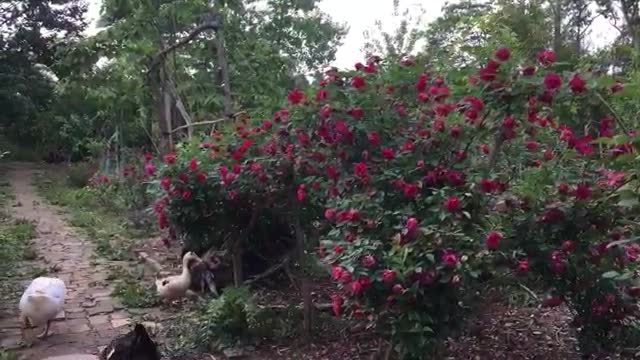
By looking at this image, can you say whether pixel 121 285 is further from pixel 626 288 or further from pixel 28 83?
pixel 28 83

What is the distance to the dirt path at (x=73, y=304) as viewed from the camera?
3.84m

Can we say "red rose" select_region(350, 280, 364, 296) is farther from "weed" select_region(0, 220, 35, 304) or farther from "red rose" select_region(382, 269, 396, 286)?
"weed" select_region(0, 220, 35, 304)

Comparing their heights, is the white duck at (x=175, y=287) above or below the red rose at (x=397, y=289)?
below

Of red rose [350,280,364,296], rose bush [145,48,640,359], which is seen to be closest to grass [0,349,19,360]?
rose bush [145,48,640,359]

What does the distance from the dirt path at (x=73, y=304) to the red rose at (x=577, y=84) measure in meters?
3.01

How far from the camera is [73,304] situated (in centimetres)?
470

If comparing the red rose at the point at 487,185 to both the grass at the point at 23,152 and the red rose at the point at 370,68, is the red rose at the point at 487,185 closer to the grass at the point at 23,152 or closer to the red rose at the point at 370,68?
the red rose at the point at 370,68

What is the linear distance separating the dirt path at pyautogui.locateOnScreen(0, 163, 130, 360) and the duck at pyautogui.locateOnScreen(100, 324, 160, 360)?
55cm

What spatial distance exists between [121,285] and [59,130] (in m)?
11.4

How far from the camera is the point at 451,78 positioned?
9.59 ft

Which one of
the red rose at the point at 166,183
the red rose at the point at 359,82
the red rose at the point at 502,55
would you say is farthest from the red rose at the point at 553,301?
the red rose at the point at 166,183

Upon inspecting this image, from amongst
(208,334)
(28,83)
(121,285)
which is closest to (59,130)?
(28,83)

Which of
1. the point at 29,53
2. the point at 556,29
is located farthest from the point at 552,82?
the point at 29,53

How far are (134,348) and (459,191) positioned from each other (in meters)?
1.94
